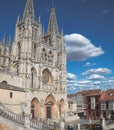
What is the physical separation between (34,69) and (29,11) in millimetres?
14623

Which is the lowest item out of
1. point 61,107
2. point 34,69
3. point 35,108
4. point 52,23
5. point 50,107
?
point 61,107

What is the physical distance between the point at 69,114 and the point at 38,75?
49.1ft

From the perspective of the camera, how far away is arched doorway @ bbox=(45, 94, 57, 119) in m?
44.6

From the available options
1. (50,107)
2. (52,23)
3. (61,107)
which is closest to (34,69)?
(50,107)

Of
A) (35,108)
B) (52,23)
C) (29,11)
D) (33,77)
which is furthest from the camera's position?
(52,23)

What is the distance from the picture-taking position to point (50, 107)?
4566 cm

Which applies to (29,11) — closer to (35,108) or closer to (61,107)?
(35,108)

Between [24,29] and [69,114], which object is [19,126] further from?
[69,114]

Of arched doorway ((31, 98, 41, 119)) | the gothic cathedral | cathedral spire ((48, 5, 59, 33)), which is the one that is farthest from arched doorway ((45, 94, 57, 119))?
cathedral spire ((48, 5, 59, 33))

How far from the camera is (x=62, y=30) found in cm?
5538

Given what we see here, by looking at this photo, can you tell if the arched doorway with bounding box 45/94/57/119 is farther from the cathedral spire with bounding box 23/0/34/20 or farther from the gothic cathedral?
the cathedral spire with bounding box 23/0/34/20

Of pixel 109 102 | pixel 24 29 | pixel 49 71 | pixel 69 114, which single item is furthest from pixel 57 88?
pixel 24 29

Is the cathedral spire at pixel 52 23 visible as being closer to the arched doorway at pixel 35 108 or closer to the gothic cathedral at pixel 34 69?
the gothic cathedral at pixel 34 69

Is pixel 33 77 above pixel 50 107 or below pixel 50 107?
above
